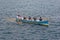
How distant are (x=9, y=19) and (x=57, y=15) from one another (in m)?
12.3

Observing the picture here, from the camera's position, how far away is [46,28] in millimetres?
38094

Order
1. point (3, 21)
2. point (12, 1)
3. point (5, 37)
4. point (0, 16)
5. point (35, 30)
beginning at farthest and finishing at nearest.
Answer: point (12, 1) < point (0, 16) < point (3, 21) < point (35, 30) < point (5, 37)

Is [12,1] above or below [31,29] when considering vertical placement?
above

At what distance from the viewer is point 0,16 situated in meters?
46.3

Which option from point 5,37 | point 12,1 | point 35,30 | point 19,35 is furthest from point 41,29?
point 12,1

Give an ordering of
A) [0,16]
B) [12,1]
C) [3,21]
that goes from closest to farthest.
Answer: [3,21] < [0,16] < [12,1]

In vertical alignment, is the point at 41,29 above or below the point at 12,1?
below

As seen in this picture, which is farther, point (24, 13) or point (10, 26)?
point (24, 13)

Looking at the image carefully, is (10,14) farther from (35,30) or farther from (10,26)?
(35,30)

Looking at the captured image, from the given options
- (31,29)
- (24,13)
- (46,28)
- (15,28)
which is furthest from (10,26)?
(24,13)

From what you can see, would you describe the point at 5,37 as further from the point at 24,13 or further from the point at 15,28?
the point at 24,13

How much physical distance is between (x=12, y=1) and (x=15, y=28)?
28.5 m

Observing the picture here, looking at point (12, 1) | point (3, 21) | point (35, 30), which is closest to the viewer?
point (35, 30)

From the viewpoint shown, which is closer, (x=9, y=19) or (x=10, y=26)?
(x=10, y=26)
